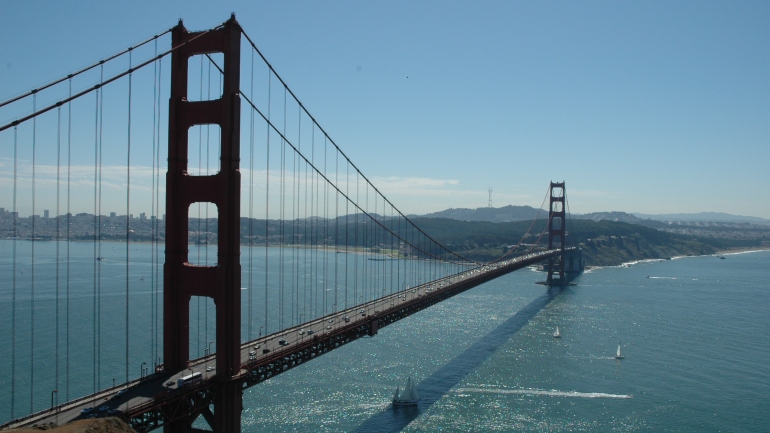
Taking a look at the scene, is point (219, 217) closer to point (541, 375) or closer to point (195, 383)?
point (195, 383)

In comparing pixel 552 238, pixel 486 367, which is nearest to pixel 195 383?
pixel 486 367

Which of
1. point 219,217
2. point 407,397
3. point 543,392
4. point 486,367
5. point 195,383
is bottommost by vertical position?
point 543,392

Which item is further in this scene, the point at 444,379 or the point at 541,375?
the point at 541,375

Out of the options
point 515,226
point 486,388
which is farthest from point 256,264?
point 515,226

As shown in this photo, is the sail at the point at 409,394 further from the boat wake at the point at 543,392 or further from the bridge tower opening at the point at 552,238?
the bridge tower opening at the point at 552,238

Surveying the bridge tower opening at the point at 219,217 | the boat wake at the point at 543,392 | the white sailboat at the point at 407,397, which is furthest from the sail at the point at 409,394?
the bridge tower opening at the point at 219,217
